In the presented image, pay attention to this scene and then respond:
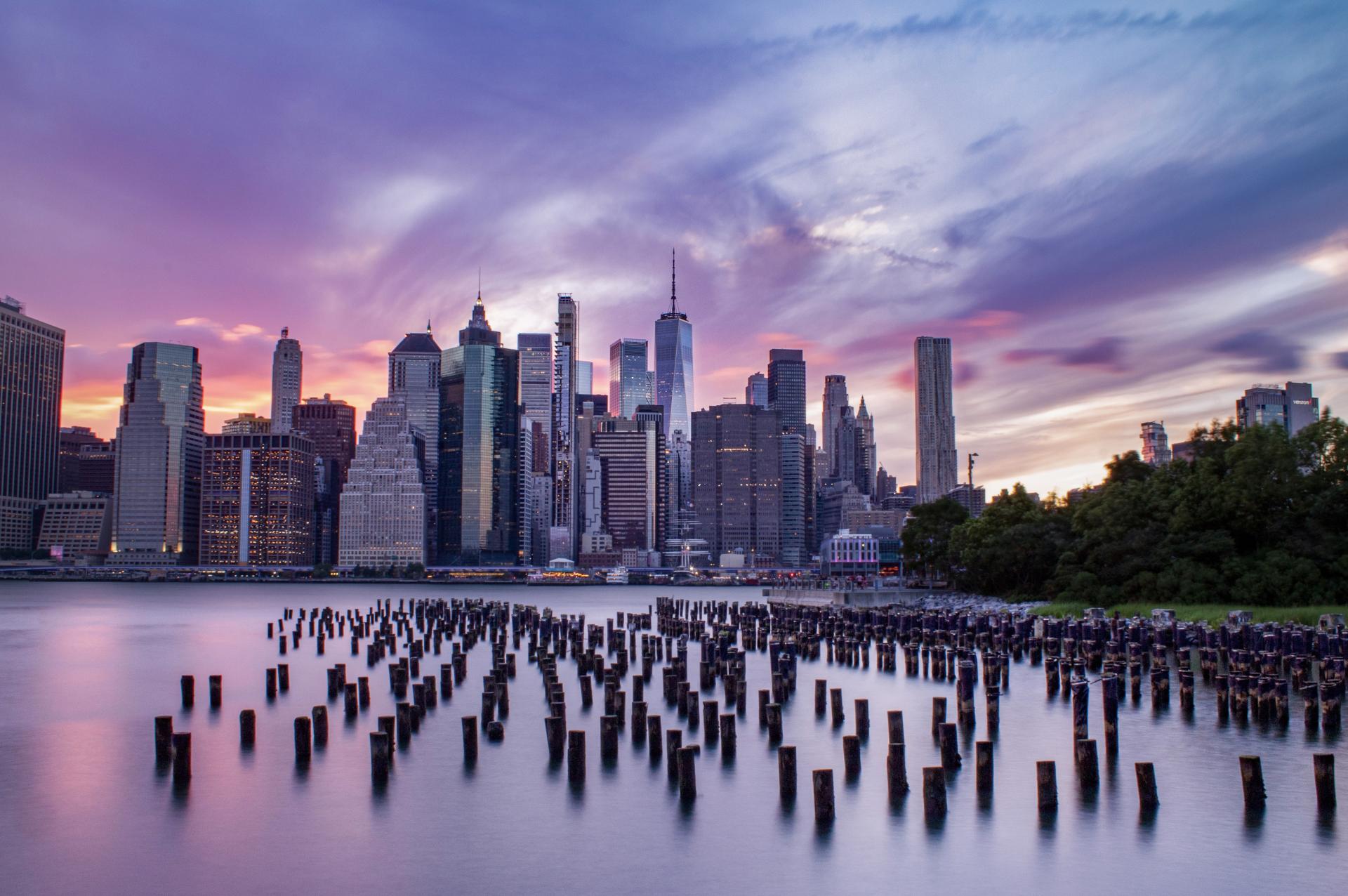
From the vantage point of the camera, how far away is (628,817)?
24.8 metres

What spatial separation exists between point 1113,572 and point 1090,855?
58.4 meters

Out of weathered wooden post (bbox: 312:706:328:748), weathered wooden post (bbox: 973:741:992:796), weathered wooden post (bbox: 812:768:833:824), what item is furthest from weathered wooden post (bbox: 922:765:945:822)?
weathered wooden post (bbox: 312:706:328:748)

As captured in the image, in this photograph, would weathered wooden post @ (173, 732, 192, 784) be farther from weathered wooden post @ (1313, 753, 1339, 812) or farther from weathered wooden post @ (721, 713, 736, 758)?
weathered wooden post @ (1313, 753, 1339, 812)

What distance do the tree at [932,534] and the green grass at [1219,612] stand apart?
46.6 meters

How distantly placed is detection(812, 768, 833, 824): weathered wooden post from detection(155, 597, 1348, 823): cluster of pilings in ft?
0.11

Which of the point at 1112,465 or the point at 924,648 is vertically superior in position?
the point at 1112,465

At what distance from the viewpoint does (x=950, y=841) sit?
2262 centimetres

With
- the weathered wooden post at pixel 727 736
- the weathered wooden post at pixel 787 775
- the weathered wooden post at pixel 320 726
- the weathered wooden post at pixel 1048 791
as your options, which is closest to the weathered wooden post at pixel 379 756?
the weathered wooden post at pixel 320 726

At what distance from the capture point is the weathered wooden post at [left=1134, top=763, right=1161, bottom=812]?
24.0m

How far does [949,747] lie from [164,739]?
68.2 ft

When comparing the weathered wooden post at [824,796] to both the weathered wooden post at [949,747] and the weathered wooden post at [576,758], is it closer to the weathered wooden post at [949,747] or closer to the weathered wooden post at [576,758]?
the weathered wooden post at [949,747]

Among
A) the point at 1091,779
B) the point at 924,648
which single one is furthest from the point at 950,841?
the point at 924,648

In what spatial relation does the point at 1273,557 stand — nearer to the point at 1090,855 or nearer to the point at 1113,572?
the point at 1113,572

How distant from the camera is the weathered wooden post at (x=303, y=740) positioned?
30781mm
